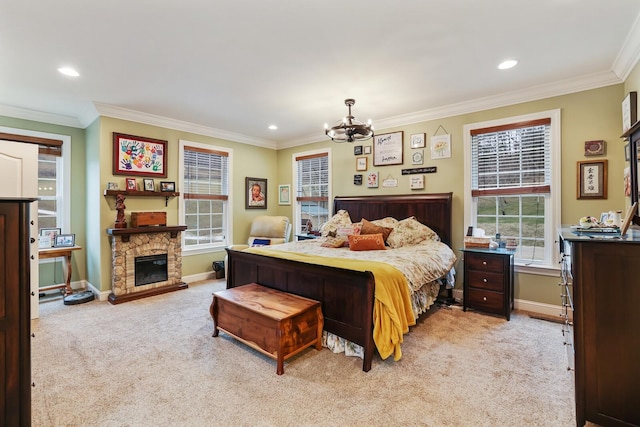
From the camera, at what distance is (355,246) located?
12.4ft

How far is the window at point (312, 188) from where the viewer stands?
222 inches

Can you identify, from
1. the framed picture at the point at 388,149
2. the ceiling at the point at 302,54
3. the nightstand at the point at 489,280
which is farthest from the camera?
the framed picture at the point at 388,149

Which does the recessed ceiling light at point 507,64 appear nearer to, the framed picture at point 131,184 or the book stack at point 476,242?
the book stack at point 476,242

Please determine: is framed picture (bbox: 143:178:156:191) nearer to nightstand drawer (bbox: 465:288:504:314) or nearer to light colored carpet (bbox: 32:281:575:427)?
light colored carpet (bbox: 32:281:575:427)

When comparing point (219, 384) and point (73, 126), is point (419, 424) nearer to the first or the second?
point (219, 384)

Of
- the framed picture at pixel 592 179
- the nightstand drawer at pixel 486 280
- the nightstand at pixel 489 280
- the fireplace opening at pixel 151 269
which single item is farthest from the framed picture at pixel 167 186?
the framed picture at pixel 592 179

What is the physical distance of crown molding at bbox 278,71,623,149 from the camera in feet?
10.3

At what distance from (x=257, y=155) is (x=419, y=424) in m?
5.29

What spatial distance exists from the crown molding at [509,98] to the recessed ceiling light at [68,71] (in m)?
3.88

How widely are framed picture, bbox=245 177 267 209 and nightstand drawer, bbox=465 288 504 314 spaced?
413 cm

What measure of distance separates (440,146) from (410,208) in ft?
3.22

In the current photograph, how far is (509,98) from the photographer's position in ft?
12.0

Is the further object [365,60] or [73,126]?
[73,126]

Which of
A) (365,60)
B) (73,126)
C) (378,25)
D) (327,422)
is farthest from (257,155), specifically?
(327,422)
